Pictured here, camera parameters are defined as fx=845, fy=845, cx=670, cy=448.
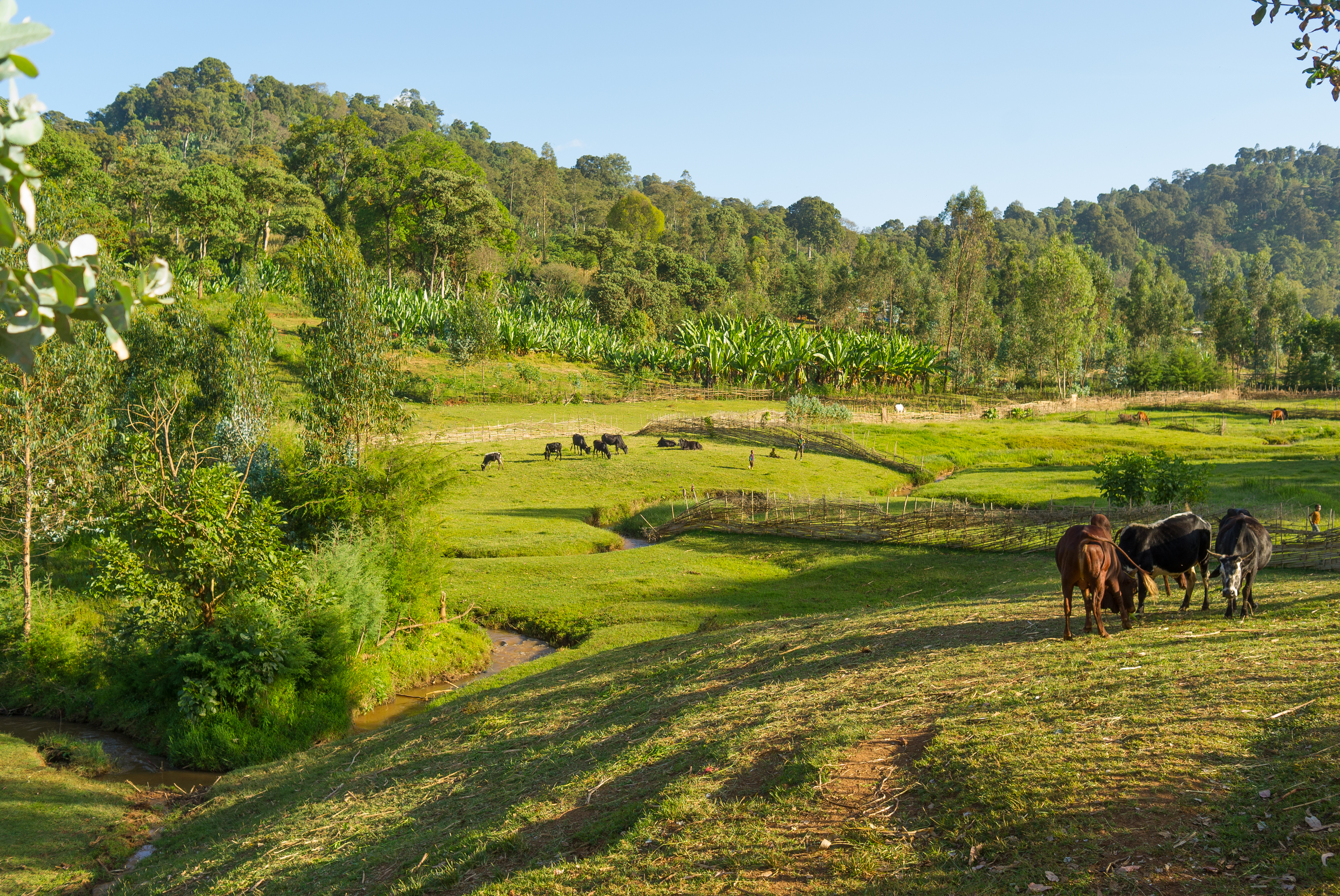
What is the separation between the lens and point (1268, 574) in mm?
17469

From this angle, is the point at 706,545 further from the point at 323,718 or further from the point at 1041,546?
the point at 323,718

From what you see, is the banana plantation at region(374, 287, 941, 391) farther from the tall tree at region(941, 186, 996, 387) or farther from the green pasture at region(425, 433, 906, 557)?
the green pasture at region(425, 433, 906, 557)

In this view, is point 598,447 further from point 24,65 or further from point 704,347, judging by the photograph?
point 24,65

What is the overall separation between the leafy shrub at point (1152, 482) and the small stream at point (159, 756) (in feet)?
58.3

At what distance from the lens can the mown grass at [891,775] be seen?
5.48 metres

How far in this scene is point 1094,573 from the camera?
9.56 meters

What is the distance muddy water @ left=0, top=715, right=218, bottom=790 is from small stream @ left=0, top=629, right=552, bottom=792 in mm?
12

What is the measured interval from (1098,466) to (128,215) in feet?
294

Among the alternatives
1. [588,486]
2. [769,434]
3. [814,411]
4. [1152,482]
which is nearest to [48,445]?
[588,486]

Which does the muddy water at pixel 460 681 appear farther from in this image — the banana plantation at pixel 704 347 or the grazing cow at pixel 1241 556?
the banana plantation at pixel 704 347

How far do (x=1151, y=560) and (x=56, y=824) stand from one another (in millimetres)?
15490

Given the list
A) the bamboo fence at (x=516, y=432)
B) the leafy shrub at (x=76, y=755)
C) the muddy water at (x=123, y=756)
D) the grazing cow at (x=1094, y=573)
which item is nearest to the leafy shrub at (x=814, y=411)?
the bamboo fence at (x=516, y=432)

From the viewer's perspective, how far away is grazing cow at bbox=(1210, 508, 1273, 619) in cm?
1025

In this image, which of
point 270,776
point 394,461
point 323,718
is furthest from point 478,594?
point 270,776
